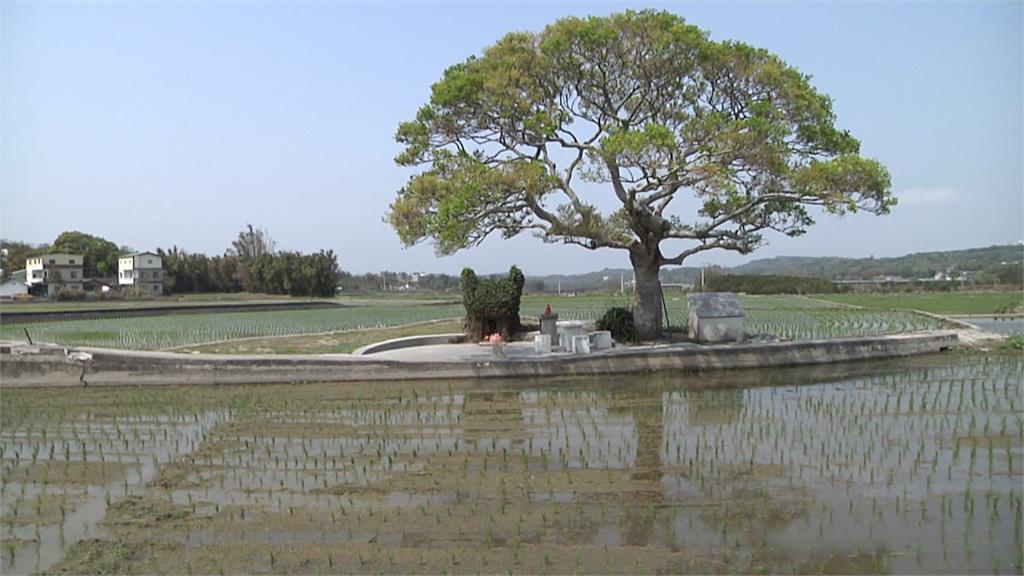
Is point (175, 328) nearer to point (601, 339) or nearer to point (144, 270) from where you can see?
point (601, 339)

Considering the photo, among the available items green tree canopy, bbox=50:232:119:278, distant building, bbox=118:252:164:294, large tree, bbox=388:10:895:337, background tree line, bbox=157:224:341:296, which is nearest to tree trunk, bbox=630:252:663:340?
large tree, bbox=388:10:895:337

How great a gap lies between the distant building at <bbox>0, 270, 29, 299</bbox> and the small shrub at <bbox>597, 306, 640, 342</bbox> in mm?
53221

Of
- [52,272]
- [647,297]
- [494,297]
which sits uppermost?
[52,272]

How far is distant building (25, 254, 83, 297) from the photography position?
6022 cm

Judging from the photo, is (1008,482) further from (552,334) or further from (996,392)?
(552,334)

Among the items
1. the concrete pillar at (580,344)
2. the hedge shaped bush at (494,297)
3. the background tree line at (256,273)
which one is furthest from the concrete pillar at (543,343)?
the background tree line at (256,273)

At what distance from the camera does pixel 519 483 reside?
24.5ft

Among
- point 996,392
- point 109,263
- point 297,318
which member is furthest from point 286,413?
point 109,263

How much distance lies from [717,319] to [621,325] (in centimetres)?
232

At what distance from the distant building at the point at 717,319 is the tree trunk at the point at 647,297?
0.97 metres

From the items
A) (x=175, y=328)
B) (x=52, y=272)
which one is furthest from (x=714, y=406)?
(x=52, y=272)

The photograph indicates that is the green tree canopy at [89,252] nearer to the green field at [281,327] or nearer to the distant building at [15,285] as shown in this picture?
the distant building at [15,285]

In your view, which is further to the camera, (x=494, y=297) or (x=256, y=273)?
(x=256, y=273)

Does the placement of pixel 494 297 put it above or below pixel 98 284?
below
